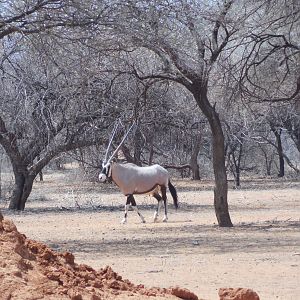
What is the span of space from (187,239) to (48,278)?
10646 mm

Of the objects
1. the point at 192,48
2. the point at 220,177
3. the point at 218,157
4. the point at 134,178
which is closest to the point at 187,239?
the point at 220,177

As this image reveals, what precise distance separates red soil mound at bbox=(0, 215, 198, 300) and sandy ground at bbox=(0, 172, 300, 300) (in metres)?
2.48

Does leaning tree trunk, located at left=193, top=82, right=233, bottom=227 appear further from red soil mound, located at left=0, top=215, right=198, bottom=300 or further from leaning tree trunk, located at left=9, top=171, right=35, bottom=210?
red soil mound, located at left=0, top=215, right=198, bottom=300

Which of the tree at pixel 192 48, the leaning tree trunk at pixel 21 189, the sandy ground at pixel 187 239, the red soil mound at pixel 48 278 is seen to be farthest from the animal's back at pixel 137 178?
the red soil mound at pixel 48 278

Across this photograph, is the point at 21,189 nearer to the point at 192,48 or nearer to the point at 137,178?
the point at 137,178

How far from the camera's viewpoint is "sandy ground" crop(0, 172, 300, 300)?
1178cm

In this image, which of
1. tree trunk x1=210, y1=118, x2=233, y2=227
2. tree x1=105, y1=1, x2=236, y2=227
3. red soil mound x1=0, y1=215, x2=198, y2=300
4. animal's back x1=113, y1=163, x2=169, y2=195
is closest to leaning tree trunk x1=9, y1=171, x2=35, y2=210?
animal's back x1=113, y1=163, x2=169, y2=195

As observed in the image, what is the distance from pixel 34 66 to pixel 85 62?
7.77 metres

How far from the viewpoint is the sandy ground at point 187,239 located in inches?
Answer: 464

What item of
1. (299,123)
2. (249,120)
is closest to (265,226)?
(249,120)

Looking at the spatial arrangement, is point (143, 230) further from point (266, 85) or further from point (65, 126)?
point (65, 126)

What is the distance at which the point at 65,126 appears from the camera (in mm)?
25703

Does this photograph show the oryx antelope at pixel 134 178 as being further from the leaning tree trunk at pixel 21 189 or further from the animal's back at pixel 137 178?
the leaning tree trunk at pixel 21 189

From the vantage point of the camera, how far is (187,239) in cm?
1738
